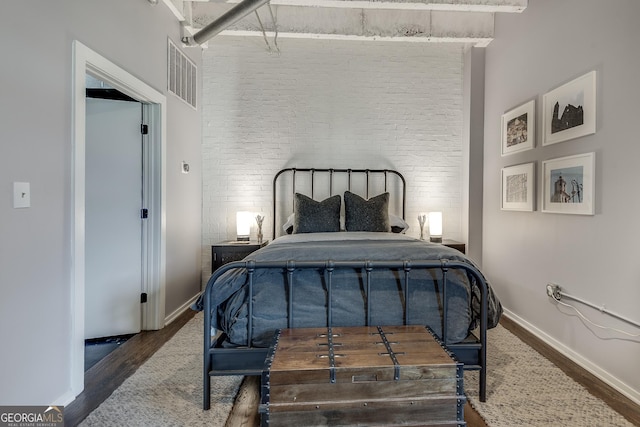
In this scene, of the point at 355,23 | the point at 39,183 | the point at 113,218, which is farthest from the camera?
the point at 355,23

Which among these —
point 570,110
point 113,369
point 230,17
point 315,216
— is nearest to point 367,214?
point 315,216

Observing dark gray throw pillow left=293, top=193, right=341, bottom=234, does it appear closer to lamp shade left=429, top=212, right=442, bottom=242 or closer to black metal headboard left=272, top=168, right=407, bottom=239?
black metal headboard left=272, top=168, right=407, bottom=239

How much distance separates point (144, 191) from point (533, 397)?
10.5ft

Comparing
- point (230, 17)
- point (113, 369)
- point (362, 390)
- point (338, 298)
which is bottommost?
point (113, 369)

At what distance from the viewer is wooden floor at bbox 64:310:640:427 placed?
65.7 inches

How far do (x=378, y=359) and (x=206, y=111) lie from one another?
346cm

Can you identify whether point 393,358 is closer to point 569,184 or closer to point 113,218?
point 569,184

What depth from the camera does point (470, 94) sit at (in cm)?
371

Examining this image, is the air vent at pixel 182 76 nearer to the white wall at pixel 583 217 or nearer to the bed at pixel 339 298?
the bed at pixel 339 298

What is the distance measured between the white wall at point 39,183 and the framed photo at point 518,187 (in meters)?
3.45

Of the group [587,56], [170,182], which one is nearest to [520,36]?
[587,56]

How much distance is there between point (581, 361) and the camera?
2213 mm

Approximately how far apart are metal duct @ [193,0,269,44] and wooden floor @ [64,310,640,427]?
2.79 m

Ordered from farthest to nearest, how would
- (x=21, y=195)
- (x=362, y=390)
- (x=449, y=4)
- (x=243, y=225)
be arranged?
(x=243, y=225) < (x=449, y=4) < (x=21, y=195) < (x=362, y=390)
